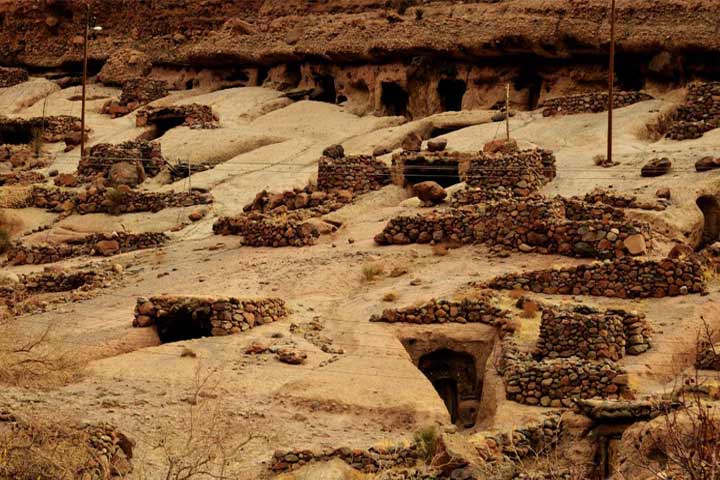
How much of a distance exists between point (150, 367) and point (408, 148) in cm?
1689

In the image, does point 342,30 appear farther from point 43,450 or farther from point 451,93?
point 43,450

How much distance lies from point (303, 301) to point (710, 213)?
9428mm

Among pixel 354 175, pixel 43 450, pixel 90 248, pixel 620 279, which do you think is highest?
pixel 43 450

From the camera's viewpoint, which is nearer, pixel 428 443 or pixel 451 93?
pixel 428 443

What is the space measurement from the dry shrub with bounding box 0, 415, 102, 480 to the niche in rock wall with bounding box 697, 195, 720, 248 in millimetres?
16339

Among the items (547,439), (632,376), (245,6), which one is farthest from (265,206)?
(245,6)

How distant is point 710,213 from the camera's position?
33375mm

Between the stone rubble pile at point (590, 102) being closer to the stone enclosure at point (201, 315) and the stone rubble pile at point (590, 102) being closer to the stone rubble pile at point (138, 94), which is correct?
the stone rubble pile at point (138, 94)

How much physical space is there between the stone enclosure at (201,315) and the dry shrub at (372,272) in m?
3.00

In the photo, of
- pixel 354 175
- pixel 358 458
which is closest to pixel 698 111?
pixel 354 175

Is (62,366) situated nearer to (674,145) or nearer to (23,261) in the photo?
(23,261)

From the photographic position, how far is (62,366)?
24375mm

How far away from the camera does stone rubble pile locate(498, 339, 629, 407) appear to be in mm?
23048

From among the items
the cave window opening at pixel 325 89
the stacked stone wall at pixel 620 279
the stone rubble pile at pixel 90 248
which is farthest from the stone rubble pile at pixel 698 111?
the cave window opening at pixel 325 89
